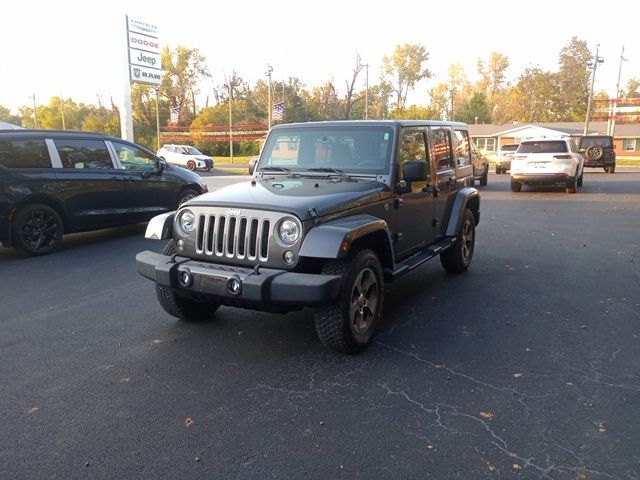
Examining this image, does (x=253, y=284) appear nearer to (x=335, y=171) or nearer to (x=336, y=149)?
(x=335, y=171)

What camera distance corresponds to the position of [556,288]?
624 cm

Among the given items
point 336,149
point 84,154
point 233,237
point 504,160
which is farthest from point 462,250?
point 504,160

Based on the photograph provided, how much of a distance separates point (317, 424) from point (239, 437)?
477 mm

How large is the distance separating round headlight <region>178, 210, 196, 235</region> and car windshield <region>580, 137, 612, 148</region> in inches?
1066

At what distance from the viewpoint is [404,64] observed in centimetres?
7719

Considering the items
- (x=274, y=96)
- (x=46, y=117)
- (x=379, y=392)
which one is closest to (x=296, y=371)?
(x=379, y=392)

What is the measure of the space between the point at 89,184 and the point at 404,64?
74.2m

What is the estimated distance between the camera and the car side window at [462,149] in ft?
22.4

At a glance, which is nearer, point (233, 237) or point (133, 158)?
point (233, 237)

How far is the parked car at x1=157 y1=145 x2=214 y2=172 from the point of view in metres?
35.6

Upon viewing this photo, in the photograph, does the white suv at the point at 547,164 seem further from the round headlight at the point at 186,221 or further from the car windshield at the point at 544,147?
the round headlight at the point at 186,221

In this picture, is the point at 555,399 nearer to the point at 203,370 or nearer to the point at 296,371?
the point at 296,371

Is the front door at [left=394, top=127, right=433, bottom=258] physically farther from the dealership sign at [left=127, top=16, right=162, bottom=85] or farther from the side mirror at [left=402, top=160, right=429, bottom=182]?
the dealership sign at [left=127, top=16, right=162, bottom=85]

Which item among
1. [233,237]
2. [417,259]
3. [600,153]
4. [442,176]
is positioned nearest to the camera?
[233,237]
